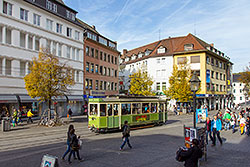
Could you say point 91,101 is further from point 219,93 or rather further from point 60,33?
point 219,93

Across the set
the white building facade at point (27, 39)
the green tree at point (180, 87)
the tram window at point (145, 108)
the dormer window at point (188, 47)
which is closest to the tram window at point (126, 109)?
the tram window at point (145, 108)

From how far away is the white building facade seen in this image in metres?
23.9

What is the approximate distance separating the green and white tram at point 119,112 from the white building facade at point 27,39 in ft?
34.6

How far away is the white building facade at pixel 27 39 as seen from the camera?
2394cm

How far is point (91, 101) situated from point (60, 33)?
18.5 m

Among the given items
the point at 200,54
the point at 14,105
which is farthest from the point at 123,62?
the point at 14,105

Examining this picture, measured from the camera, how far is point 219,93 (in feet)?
184

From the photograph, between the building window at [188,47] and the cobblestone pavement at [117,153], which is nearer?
the cobblestone pavement at [117,153]

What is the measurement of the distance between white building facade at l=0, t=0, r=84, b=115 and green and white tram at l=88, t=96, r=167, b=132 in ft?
Result: 34.6

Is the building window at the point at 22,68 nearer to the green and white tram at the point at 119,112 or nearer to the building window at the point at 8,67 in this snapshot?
the building window at the point at 8,67

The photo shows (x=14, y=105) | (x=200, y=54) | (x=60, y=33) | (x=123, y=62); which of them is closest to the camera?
(x=14, y=105)

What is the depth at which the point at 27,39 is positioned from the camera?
1040 inches

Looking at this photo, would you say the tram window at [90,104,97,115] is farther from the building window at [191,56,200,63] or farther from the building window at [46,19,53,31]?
the building window at [191,56,200,63]

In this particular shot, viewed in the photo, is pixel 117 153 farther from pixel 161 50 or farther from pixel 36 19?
pixel 161 50
